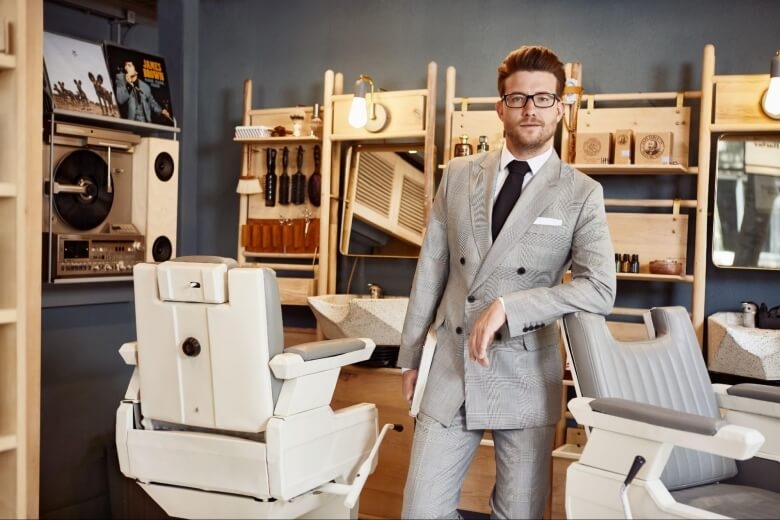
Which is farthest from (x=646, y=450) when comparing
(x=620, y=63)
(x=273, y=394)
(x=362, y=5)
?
(x=362, y=5)

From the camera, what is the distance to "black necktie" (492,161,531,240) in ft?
7.55

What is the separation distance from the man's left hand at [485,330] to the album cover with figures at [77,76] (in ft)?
8.44

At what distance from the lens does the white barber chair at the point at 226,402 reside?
2684mm

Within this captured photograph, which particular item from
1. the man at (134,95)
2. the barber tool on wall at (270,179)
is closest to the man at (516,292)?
the man at (134,95)

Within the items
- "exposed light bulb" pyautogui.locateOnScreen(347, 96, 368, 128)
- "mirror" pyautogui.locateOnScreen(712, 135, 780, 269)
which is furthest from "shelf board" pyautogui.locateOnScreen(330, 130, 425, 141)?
"mirror" pyautogui.locateOnScreen(712, 135, 780, 269)

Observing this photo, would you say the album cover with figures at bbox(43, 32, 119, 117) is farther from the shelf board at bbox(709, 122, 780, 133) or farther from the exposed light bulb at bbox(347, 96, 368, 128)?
the shelf board at bbox(709, 122, 780, 133)

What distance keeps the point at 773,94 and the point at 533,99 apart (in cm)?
184

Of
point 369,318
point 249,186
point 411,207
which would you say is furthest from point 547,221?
point 249,186

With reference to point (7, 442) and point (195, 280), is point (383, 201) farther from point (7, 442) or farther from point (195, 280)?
point (7, 442)

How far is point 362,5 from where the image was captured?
15.4 feet

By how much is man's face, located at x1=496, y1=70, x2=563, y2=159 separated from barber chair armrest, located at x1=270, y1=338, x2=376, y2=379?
3.25 ft

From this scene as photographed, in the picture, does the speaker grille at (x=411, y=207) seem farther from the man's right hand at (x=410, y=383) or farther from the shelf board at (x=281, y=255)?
the man's right hand at (x=410, y=383)

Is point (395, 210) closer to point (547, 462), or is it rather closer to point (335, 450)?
point (335, 450)

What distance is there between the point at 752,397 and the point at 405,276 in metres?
2.41
